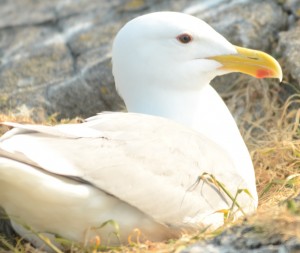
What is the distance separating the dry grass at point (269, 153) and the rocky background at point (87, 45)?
14 centimetres

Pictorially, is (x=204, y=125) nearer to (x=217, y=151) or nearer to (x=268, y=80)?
(x=217, y=151)

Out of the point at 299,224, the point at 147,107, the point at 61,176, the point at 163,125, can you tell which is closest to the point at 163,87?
the point at 147,107

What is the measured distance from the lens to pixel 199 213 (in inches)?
153

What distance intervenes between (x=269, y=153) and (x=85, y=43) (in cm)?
197

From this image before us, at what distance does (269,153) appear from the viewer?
5.12 metres

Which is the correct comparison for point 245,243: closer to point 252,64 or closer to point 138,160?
point 138,160

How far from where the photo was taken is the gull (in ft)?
12.0

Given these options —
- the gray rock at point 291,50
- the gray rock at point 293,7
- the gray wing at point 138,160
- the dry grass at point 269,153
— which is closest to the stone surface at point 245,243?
the dry grass at point 269,153

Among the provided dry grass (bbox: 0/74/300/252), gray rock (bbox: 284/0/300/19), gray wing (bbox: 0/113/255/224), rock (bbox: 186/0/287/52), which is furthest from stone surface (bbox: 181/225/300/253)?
gray rock (bbox: 284/0/300/19)

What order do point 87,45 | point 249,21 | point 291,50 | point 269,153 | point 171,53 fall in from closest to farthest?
point 171,53
point 269,153
point 291,50
point 249,21
point 87,45

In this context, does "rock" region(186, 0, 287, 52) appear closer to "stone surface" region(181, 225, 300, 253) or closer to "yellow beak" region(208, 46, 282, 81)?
"yellow beak" region(208, 46, 282, 81)

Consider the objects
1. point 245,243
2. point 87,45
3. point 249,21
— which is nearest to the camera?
point 245,243

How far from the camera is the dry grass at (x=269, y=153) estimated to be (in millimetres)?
3300

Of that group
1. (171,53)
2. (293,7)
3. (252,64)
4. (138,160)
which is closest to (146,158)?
(138,160)
